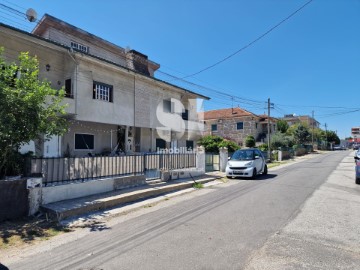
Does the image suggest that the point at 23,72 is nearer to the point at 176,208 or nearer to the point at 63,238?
the point at 63,238

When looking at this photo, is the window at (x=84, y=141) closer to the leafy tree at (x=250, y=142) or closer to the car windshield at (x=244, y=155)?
the car windshield at (x=244, y=155)

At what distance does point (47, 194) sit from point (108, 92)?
10915mm

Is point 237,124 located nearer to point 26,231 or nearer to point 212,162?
point 212,162

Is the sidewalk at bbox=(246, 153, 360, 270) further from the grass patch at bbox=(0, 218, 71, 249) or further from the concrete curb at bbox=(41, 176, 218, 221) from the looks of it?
the concrete curb at bbox=(41, 176, 218, 221)

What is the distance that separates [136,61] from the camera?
23266 mm

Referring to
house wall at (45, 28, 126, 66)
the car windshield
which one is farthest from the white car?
house wall at (45, 28, 126, 66)

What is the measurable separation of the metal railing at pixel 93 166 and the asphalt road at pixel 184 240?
304cm

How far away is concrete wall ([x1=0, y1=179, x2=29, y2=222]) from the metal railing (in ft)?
2.53

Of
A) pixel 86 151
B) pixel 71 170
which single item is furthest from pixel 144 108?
pixel 71 170

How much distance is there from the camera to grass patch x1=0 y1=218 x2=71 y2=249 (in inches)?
219

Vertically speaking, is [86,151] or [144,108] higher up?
[144,108]

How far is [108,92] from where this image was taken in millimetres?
17703

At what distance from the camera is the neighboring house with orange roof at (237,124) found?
4638cm

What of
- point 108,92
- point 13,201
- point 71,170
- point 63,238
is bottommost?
point 63,238
